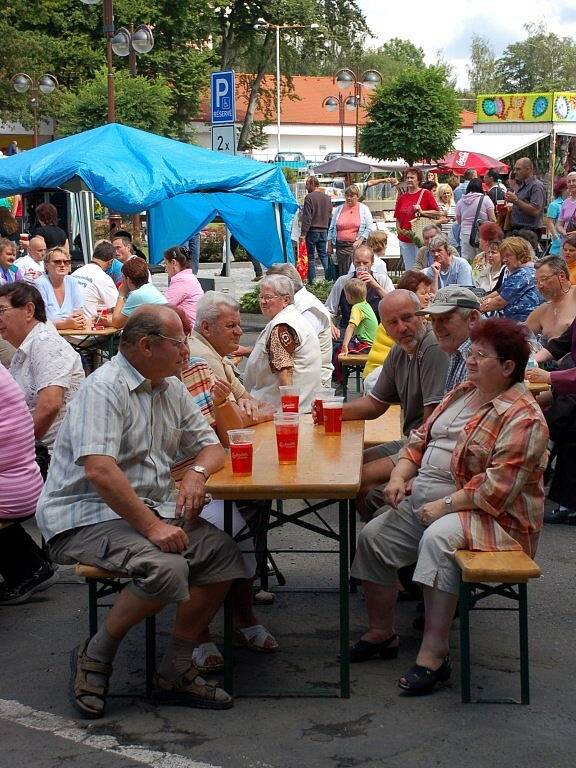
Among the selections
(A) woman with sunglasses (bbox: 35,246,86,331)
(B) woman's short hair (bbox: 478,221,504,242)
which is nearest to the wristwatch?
(A) woman with sunglasses (bbox: 35,246,86,331)

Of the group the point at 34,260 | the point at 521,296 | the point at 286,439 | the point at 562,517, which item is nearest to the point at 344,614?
the point at 286,439

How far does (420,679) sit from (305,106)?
83452mm

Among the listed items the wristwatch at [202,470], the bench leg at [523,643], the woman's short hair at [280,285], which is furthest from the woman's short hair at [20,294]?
the bench leg at [523,643]

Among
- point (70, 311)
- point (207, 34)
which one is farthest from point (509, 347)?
point (207, 34)

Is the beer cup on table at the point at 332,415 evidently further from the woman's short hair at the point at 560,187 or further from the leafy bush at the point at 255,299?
the leafy bush at the point at 255,299

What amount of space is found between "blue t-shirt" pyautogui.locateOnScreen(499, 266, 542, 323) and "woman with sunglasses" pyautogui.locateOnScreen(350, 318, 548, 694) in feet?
16.2

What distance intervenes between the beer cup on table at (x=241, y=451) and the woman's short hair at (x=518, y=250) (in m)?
5.65

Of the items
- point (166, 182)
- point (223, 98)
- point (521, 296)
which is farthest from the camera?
point (166, 182)

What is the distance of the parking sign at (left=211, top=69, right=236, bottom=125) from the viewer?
13.6 meters

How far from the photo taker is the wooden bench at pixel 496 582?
3980mm

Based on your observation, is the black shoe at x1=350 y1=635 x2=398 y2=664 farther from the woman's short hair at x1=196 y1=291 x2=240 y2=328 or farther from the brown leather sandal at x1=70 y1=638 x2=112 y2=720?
the woman's short hair at x1=196 y1=291 x2=240 y2=328

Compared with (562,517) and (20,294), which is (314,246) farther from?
(20,294)

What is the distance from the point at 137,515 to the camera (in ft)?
13.3

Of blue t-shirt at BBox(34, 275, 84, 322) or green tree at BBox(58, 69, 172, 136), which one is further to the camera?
green tree at BBox(58, 69, 172, 136)
